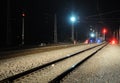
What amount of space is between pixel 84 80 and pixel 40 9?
49982mm

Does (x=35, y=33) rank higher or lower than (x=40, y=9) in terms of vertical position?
lower

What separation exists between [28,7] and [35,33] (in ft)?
20.7

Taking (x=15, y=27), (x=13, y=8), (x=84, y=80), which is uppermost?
(x=13, y=8)

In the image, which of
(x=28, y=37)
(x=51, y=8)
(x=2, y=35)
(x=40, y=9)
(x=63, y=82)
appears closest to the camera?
(x=63, y=82)

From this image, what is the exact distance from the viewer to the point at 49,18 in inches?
2478

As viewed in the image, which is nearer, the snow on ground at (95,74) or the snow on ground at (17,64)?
the snow on ground at (95,74)

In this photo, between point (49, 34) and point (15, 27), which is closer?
point (15, 27)

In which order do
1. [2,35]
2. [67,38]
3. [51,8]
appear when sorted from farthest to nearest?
[67,38] < [51,8] < [2,35]

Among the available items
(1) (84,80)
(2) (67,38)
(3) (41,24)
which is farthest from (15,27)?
(1) (84,80)

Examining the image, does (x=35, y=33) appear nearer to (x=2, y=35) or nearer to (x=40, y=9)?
(x=40, y=9)

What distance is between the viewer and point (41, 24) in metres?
58.2

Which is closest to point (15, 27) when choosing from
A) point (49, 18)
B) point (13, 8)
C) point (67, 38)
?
point (13, 8)

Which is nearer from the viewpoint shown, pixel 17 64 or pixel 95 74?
pixel 95 74

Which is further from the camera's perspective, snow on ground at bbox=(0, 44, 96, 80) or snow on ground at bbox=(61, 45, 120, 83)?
snow on ground at bbox=(0, 44, 96, 80)
